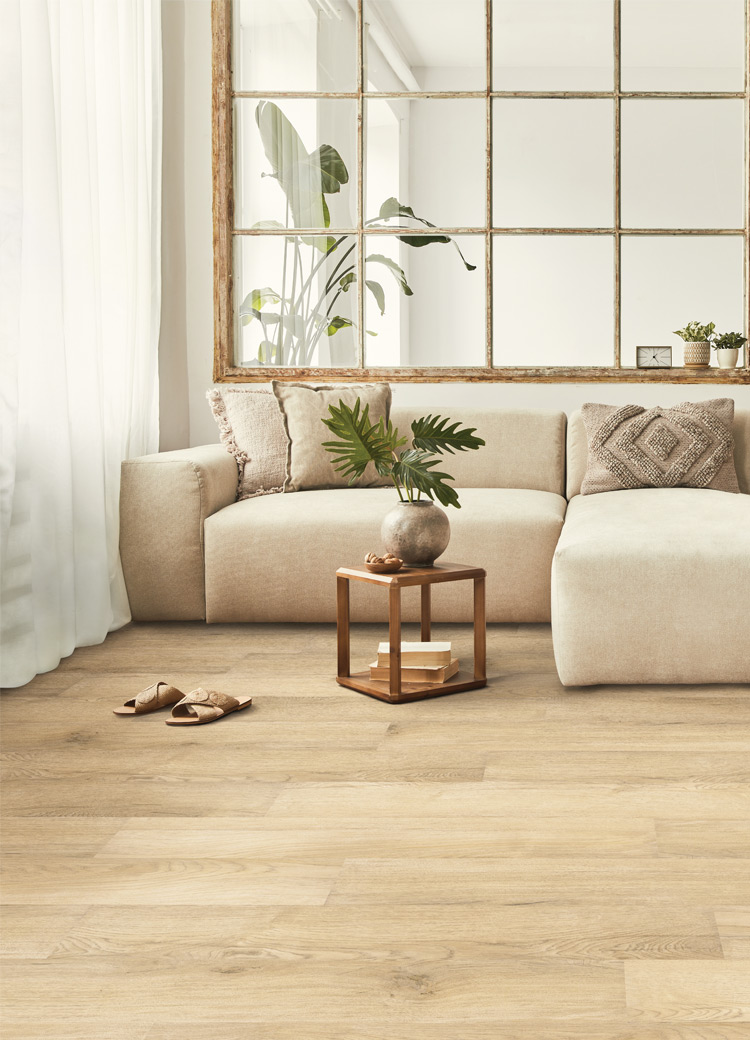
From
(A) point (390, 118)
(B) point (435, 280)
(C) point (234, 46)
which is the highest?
(C) point (234, 46)

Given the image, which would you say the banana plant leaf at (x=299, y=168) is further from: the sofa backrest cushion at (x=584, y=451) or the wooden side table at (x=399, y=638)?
the wooden side table at (x=399, y=638)

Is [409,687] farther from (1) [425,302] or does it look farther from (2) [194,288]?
(2) [194,288]

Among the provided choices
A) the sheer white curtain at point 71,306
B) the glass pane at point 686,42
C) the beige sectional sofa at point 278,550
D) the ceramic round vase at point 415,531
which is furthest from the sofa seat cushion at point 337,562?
the glass pane at point 686,42

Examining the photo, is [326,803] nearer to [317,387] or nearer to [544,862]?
[544,862]

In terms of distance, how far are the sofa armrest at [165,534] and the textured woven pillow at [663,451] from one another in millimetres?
1535

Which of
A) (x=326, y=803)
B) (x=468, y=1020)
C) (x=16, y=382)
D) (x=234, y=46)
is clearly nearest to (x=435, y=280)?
(x=234, y=46)

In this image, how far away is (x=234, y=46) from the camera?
16.4ft

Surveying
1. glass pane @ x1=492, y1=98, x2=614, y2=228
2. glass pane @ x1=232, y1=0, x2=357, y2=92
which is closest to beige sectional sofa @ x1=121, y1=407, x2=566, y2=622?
glass pane @ x1=492, y1=98, x2=614, y2=228

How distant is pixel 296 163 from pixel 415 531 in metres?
2.80

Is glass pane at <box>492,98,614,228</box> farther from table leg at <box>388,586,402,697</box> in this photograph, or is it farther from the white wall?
table leg at <box>388,586,402,697</box>

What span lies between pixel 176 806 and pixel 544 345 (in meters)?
3.45

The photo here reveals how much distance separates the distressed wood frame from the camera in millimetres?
4879

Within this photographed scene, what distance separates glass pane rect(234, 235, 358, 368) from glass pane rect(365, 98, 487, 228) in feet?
1.11

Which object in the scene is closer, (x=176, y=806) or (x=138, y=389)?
(x=176, y=806)
